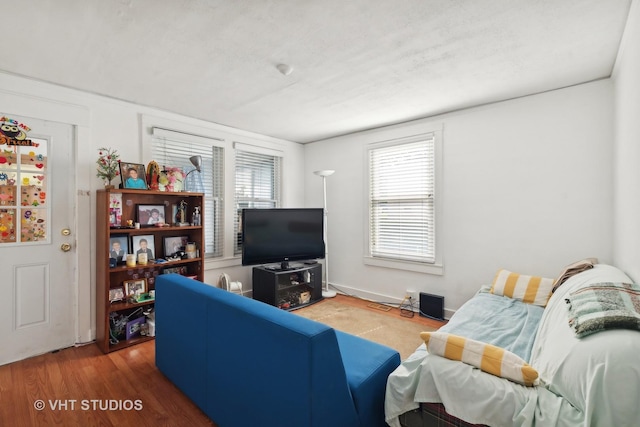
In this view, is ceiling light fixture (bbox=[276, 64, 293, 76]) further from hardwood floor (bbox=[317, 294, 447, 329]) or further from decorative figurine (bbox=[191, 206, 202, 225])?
hardwood floor (bbox=[317, 294, 447, 329])

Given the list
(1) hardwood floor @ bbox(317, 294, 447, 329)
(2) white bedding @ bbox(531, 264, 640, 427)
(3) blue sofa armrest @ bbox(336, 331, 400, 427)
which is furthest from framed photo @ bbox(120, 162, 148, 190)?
(2) white bedding @ bbox(531, 264, 640, 427)

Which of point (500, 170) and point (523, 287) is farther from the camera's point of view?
point (500, 170)

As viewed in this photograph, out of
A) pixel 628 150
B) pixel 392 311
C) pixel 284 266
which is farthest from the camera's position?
pixel 284 266

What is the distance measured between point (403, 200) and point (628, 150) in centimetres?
213

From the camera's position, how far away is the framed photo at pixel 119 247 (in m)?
2.83

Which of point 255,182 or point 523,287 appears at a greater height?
point 255,182

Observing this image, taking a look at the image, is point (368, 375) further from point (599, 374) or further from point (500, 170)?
point (500, 170)

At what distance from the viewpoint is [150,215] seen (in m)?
3.14

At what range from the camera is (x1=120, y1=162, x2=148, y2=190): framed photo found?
284 cm

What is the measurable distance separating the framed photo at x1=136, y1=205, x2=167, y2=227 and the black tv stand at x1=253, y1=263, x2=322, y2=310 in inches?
53.8

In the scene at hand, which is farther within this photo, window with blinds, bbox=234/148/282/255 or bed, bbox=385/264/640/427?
window with blinds, bbox=234/148/282/255

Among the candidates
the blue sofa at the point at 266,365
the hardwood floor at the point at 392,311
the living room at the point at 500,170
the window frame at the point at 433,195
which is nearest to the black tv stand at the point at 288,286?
the hardwood floor at the point at 392,311

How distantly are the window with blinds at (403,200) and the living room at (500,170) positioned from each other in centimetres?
16

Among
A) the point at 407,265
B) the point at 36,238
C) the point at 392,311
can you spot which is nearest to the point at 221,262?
the point at 36,238
